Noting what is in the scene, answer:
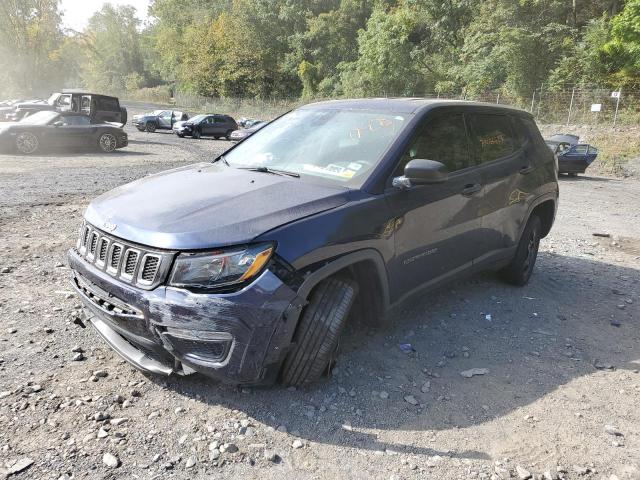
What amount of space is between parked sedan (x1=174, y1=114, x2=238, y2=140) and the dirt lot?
76.6 ft

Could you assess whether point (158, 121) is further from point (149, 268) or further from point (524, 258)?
point (149, 268)

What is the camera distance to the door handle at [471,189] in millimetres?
3986

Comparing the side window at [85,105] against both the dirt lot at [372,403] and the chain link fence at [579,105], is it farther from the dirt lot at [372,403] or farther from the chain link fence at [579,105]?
the dirt lot at [372,403]

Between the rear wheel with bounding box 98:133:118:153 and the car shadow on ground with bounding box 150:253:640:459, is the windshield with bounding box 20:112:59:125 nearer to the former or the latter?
the rear wheel with bounding box 98:133:118:153

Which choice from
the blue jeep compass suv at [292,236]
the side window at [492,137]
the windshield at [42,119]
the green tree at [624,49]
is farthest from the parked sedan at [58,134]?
the green tree at [624,49]

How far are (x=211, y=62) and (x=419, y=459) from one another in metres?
59.3

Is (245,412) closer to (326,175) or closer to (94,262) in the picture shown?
(94,262)

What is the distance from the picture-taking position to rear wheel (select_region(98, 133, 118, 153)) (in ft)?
54.3

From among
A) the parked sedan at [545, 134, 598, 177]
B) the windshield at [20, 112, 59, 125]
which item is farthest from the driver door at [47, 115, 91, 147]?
the parked sedan at [545, 134, 598, 177]

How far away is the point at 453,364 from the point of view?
3.64 metres

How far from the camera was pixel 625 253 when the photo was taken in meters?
7.03

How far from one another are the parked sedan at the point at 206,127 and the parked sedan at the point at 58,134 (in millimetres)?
10144

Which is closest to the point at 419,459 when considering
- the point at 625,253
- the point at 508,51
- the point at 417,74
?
the point at 625,253

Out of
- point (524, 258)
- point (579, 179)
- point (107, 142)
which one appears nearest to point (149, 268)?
point (524, 258)
